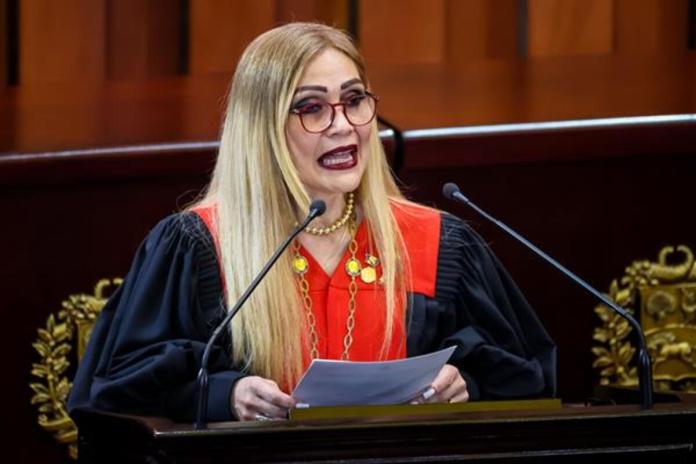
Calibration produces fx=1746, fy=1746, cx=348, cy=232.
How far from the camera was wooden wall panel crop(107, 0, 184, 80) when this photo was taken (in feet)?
14.1

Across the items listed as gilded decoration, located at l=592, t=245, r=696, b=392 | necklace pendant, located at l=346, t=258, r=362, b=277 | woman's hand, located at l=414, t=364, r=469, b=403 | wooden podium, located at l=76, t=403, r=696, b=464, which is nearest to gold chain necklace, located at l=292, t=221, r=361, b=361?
necklace pendant, located at l=346, t=258, r=362, b=277

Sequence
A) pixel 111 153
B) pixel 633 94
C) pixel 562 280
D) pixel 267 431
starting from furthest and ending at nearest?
pixel 633 94 < pixel 562 280 < pixel 111 153 < pixel 267 431

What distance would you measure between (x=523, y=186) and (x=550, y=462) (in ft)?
4.42

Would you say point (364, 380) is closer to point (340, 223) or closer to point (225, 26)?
point (340, 223)

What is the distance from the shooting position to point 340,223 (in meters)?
3.02

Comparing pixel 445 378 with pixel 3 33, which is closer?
pixel 445 378

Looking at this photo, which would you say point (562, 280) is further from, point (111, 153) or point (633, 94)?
point (111, 153)

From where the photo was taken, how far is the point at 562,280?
375cm

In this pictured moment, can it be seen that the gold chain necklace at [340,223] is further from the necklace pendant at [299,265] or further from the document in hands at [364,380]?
the document in hands at [364,380]

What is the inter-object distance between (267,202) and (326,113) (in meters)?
0.18

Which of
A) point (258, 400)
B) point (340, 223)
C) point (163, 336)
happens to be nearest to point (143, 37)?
point (340, 223)

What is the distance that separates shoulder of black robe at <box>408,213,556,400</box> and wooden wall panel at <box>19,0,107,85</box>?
1441mm

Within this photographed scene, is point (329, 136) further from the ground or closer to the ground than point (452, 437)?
further from the ground

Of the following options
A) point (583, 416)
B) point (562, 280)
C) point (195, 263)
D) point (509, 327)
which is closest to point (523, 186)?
point (562, 280)
